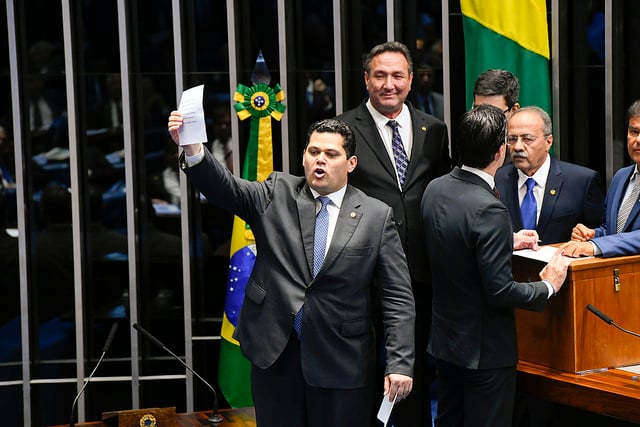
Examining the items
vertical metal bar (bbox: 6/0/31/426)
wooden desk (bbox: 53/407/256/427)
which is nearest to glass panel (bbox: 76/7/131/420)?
vertical metal bar (bbox: 6/0/31/426)

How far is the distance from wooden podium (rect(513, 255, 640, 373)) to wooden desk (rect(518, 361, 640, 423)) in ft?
0.12

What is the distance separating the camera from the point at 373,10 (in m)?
4.53

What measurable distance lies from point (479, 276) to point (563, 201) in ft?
2.53

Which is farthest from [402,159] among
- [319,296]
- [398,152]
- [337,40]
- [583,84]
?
[583,84]

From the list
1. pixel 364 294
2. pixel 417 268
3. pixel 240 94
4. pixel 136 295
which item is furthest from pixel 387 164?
pixel 136 295

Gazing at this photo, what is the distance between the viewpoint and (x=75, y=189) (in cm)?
439

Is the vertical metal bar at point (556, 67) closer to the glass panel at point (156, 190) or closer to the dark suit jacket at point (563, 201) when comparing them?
the dark suit jacket at point (563, 201)

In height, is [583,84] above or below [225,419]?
above

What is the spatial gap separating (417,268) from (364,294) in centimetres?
59

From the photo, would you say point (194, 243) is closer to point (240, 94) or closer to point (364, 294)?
point (240, 94)

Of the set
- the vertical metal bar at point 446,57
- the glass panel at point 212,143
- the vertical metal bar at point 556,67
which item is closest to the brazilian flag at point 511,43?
the vertical metal bar at point 446,57

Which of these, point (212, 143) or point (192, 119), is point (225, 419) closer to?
point (212, 143)

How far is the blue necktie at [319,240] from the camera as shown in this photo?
2881mm

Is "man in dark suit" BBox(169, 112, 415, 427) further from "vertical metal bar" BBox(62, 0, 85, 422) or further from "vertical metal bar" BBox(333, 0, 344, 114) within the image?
"vertical metal bar" BBox(62, 0, 85, 422)
